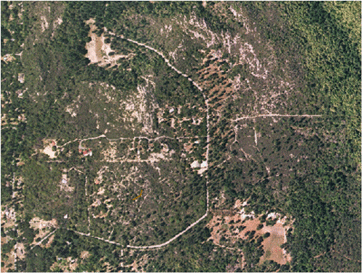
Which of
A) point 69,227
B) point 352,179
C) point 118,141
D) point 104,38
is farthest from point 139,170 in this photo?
point 352,179

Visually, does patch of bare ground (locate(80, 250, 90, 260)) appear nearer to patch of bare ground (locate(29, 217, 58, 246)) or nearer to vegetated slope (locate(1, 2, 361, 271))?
vegetated slope (locate(1, 2, 361, 271))

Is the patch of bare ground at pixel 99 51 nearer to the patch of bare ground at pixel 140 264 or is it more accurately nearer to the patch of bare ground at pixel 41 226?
the patch of bare ground at pixel 41 226

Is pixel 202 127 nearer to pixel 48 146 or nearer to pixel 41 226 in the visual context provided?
pixel 48 146

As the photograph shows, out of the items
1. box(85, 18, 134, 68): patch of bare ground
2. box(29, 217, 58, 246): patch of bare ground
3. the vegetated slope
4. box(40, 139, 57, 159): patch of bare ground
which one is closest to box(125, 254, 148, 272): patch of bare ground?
the vegetated slope

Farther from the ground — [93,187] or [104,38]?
[104,38]

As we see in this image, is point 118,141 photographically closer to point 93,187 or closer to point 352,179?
point 93,187

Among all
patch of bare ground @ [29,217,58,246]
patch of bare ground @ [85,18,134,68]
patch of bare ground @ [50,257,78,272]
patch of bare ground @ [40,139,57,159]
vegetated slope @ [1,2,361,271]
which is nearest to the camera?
vegetated slope @ [1,2,361,271]

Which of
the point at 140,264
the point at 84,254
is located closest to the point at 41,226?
the point at 84,254
